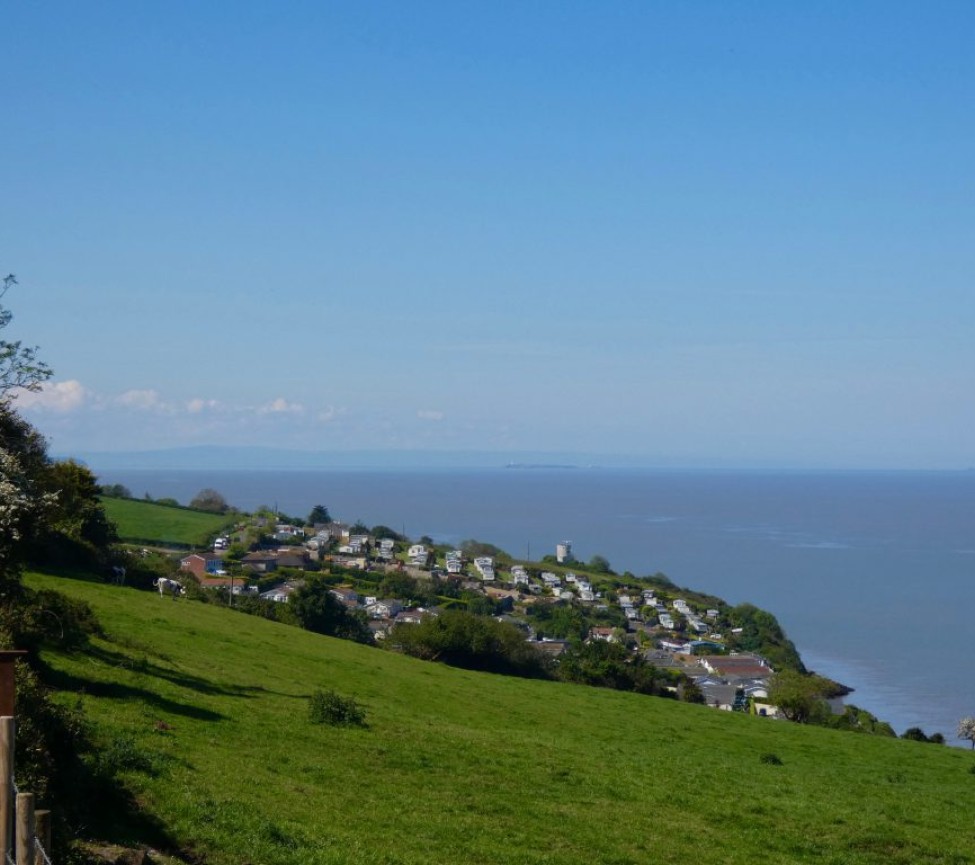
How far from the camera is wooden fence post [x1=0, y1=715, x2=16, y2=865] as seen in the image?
691 centimetres

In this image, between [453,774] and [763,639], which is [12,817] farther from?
[763,639]

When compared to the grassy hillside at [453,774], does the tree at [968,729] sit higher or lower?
lower

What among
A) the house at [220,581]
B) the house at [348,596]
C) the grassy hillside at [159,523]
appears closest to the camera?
the house at [220,581]

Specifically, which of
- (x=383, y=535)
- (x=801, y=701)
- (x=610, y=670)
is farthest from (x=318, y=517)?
(x=801, y=701)

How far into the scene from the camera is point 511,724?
1246 inches

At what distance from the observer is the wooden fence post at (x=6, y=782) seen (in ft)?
22.7

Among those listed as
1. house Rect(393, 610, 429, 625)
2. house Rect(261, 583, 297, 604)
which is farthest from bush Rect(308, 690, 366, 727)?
house Rect(261, 583, 297, 604)

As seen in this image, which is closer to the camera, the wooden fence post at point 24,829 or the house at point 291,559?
the wooden fence post at point 24,829

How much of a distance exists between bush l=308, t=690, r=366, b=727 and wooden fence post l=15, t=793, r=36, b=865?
16.7 metres

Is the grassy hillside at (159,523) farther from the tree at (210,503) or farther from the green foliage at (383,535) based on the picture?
the green foliage at (383,535)

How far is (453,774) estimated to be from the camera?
20.0 meters

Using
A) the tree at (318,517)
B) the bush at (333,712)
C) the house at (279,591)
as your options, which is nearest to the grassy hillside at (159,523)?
the house at (279,591)

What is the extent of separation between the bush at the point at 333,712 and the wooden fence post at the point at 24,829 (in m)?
16.7

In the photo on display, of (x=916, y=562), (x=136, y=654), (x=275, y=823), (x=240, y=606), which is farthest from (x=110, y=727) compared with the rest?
(x=916, y=562)
